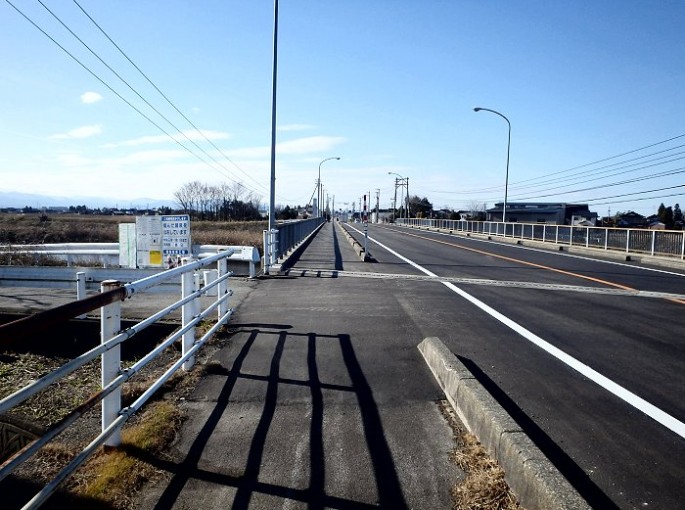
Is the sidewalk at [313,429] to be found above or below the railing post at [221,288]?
below

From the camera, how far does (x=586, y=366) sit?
18.9ft

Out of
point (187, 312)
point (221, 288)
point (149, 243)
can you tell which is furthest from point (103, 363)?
point (149, 243)

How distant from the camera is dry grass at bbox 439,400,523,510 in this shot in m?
2.96

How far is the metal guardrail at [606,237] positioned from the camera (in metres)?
20.7

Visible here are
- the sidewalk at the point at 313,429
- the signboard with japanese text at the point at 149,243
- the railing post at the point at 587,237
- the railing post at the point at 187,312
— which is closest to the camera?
the sidewalk at the point at 313,429

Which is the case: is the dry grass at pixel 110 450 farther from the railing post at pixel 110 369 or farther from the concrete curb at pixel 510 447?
the concrete curb at pixel 510 447

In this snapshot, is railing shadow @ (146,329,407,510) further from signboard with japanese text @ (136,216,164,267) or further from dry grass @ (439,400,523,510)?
signboard with japanese text @ (136,216,164,267)

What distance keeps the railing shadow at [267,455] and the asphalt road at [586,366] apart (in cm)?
124

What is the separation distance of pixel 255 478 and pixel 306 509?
498 mm

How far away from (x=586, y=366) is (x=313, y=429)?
3575mm

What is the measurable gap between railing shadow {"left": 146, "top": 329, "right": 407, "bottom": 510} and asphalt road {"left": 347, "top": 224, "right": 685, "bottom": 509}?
1245mm

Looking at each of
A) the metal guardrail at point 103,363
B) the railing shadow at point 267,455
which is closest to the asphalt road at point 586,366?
the railing shadow at point 267,455

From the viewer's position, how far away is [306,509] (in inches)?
115

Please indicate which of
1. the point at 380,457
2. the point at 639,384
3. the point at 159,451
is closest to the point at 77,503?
the point at 159,451
